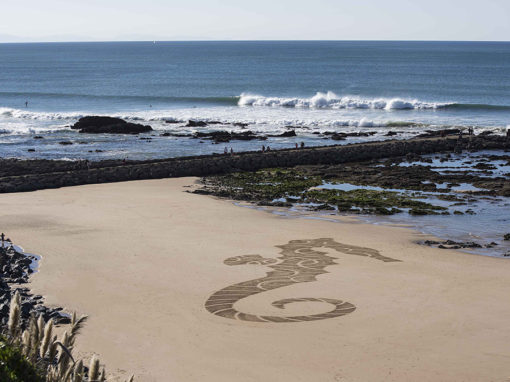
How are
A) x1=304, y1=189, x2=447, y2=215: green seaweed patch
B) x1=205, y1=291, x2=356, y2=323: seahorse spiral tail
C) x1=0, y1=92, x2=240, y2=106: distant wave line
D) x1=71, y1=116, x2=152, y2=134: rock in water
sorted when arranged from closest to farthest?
x1=205, y1=291, x2=356, y2=323: seahorse spiral tail < x1=304, y1=189, x2=447, y2=215: green seaweed patch < x1=71, y1=116, x2=152, y2=134: rock in water < x1=0, y1=92, x2=240, y2=106: distant wave line

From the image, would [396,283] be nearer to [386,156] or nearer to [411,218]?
[411,218]

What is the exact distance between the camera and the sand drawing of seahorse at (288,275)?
51.2 ft

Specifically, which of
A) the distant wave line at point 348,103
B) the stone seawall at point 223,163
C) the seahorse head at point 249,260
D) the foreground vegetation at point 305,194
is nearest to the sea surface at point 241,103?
the distant wave line at point 348,103

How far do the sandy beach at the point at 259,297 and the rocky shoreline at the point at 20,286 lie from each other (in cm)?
38

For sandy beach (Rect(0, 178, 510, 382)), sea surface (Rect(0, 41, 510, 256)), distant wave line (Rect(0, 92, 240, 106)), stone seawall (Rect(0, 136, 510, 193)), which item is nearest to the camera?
sandy beach (Rect(0, 178, 510, 382))

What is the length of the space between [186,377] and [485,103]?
6601 cm

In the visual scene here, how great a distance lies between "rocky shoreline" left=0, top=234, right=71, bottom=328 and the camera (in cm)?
1489

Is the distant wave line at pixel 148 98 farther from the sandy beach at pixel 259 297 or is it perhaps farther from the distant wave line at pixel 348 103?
the sandy beach at pixel 259 297

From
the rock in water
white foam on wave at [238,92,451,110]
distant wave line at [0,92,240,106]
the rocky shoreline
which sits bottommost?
the rocky shoreline

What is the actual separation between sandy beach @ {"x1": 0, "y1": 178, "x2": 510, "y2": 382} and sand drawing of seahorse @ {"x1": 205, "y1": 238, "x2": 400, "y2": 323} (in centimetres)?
14

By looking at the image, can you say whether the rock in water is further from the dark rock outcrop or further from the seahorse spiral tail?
the seahorse spiral tail

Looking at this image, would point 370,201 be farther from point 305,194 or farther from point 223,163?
point 223,163

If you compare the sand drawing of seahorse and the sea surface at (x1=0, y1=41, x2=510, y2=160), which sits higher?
the sea surface at (x1=0, y1=41, x2=510, y2=160)

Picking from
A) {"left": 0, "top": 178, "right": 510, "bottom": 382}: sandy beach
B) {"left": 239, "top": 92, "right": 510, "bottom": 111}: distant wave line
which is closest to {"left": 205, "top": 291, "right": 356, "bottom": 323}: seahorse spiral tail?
{"left": 0, "top": 178, "right": 510, "bottom": 382}: sandy beach
